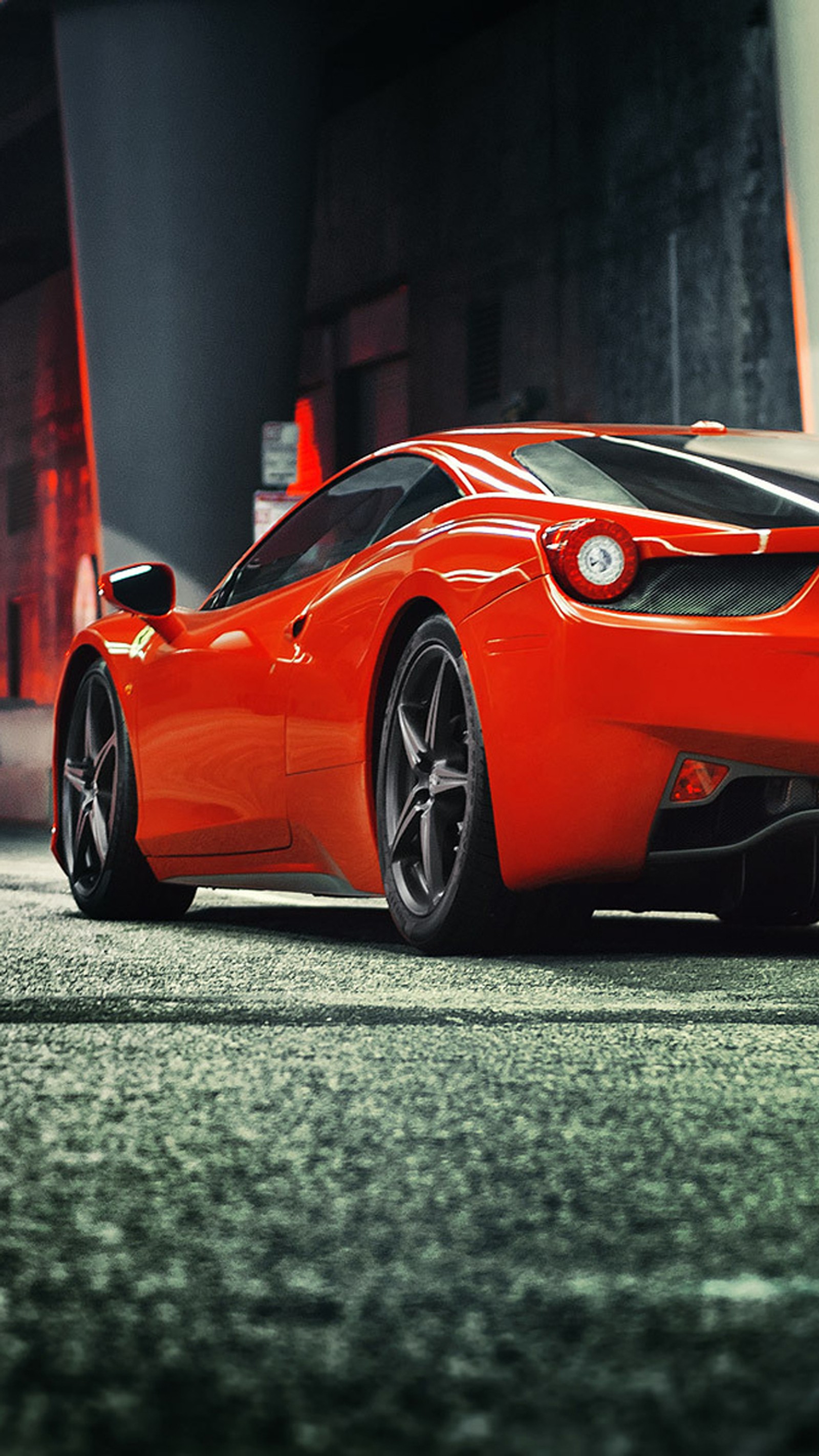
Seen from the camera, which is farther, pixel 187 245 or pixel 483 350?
pixel 483 350

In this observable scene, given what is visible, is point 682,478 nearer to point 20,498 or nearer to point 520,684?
point 520,684

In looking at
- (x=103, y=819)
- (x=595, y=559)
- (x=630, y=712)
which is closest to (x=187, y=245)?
(x=103, y=819)

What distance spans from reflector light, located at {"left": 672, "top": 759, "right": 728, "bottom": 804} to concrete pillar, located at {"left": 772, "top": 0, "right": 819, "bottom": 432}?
6769 millimetres

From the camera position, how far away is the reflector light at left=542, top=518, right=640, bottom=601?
14.4 ft

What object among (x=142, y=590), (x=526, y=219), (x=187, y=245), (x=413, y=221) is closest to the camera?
(x=142, y=590)

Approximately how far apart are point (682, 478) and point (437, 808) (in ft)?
2.99

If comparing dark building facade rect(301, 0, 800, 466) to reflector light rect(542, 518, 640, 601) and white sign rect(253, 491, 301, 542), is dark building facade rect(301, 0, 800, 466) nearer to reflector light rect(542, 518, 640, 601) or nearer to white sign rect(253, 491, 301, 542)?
white sign rect(253, 491, 301, 542)

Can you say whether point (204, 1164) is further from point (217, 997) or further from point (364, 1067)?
point (217, 997)

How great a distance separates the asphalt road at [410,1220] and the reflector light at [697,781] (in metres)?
0.42

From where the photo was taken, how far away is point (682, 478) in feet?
16.0

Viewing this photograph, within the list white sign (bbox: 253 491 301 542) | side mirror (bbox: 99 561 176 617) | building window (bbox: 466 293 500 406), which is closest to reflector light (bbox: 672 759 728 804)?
side mirror (bbox: 99 561 176 617)

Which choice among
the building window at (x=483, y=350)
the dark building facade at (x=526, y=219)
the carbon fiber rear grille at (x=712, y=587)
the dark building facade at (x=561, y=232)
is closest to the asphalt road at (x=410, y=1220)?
the carbon fiber rear grille at (x=712, y=587)

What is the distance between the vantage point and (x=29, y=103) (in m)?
24.2

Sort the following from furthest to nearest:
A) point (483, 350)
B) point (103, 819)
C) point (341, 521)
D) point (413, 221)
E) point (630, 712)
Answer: point (413, 221) → point (483, 350) → point (103, 819) → point (341, 521) → point (630, 712)
